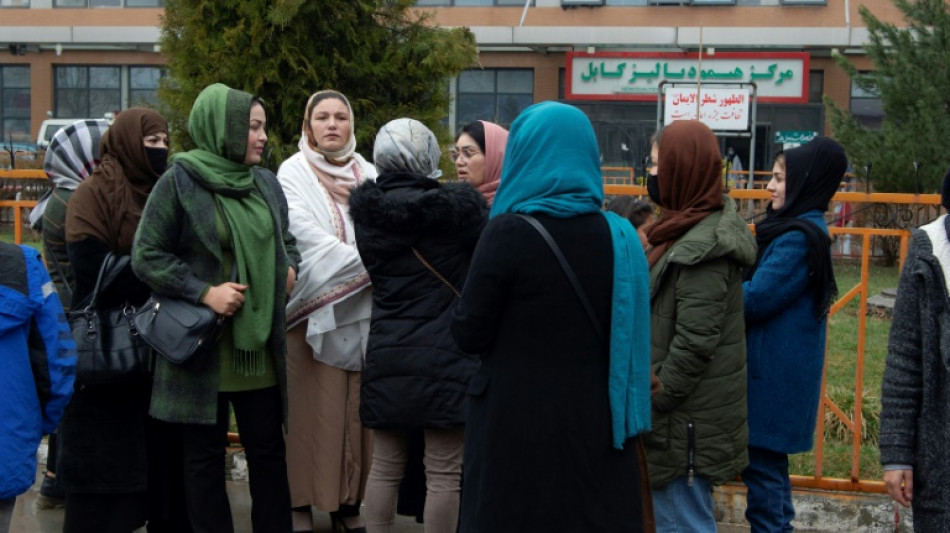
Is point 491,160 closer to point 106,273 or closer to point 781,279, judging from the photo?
point 781,279

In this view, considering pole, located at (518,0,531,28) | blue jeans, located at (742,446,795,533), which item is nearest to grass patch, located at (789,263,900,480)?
blue jeans, located at (742,446,795,533)

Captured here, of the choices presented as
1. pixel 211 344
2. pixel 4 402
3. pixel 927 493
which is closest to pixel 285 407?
pixel 211 344

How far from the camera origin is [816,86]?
3122cm

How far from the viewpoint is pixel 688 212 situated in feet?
12.3

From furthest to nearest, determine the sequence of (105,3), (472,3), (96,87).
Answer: (96,87) < (105,3) < (472,3)

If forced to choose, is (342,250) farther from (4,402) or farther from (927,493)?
(927,493)

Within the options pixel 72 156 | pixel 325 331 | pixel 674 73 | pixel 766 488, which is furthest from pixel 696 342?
pixel 674 73

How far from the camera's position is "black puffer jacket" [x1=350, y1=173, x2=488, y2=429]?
399cm

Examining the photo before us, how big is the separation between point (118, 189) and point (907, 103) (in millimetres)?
17249

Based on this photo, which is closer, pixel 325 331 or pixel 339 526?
pixel 325 331

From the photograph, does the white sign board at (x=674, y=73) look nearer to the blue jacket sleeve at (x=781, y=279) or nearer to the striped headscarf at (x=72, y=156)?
the striped headscarf at (x=72, y=156)

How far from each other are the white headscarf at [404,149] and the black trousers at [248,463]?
998 millimetres

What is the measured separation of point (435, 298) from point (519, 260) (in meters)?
1.06

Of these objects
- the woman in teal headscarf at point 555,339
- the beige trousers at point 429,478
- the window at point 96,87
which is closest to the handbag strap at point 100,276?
the beige trousers at point 429,478
